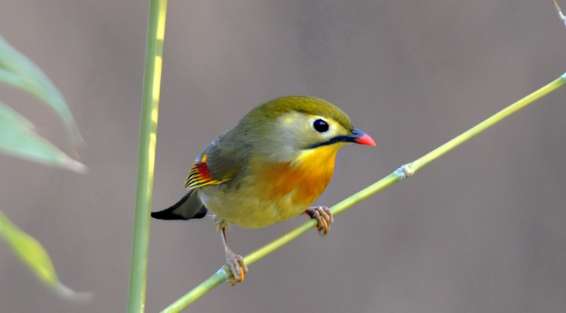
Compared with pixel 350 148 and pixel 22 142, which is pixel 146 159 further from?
pixel 350 148

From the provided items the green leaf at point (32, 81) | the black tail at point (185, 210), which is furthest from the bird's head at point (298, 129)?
the green leaf at point (32, 81)

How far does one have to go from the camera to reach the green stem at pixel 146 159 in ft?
5.06

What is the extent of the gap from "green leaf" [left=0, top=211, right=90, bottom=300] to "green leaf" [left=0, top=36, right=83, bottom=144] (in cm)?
10

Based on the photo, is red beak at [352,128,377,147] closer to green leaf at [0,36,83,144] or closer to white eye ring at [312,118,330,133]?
white eye ring at [312,118,330,133]

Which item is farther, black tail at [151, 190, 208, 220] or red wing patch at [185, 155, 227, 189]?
black tail at [151, 190, 208, 220]

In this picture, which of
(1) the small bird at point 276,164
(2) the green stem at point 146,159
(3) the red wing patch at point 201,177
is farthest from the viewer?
(3) the red wing patch at point 201,177

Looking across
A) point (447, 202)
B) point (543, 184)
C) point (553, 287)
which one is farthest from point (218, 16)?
point (553, 287)

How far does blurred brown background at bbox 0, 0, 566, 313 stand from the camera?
4.62 meters

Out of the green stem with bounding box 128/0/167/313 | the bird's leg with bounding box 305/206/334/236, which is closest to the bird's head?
the bird's leg with bounding box 305/206/334/236

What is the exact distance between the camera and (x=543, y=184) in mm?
4855

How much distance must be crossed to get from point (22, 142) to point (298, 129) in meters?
2.11

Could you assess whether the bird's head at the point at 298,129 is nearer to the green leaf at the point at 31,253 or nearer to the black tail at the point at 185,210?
the black tail at the point at 185,210

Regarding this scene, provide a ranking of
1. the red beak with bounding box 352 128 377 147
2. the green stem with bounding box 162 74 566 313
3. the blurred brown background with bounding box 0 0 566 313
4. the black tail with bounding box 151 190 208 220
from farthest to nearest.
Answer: the blurred brown background with bounding box 0 0 566 313 < the black tail with bounding box 151 190 208 220 < the red beak with bounding box 352 128 377 147 < the green stem with bounding box 162 74 566 313

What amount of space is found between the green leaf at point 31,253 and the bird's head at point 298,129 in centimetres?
185
